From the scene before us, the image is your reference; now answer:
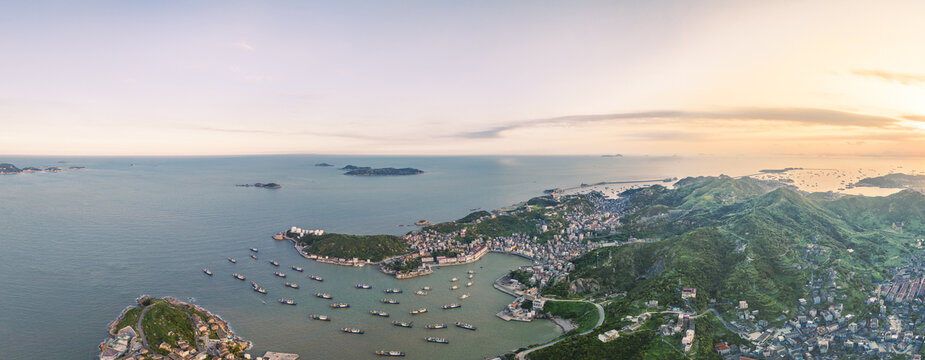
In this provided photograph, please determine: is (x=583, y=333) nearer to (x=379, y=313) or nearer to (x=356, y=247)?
(x=379, y=313)

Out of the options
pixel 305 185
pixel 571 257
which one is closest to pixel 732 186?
pixel 571 257

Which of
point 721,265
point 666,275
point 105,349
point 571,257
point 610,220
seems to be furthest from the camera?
point 610,220

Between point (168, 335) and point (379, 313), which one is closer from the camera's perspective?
point (168, 335)

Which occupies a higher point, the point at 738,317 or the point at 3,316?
the point at 3,316

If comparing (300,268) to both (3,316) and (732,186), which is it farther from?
(732,186)

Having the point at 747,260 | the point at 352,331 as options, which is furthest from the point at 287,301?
the point at 747,260

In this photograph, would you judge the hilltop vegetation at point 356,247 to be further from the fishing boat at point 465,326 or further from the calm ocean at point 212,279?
the fishing boat at point 465,326

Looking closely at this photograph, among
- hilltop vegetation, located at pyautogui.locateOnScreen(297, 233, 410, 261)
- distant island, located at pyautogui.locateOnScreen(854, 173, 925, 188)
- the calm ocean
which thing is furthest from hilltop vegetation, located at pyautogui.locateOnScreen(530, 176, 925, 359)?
distant island, located at pyautogui.locateOnScreen(854, 173, 925, 188)

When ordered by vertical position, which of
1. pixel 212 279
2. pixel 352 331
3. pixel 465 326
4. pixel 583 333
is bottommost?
pixel 583 333
